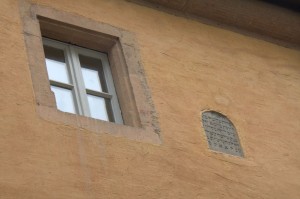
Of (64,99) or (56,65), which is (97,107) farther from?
(56,65)

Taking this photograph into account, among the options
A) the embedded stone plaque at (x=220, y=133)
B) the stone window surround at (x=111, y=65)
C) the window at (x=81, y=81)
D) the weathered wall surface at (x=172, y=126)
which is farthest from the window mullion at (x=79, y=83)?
the embedded stone plaque at (x=220, y=133)

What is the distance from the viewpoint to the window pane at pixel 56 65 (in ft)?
22.6

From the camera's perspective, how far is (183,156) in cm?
664

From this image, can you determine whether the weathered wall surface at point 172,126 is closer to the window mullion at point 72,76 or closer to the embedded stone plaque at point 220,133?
the embedded stone plaque at point 220,133

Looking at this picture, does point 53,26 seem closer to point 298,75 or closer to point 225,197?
point 225,197

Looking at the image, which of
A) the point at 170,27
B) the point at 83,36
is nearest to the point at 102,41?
the point at 83,36

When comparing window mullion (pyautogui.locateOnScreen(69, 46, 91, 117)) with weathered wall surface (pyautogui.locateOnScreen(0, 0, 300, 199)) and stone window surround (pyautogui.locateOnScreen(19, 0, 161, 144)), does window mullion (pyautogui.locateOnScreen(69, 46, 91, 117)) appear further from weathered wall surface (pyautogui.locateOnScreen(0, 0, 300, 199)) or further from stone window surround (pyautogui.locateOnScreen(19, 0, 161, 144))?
weathered wall surface (pyautogui.locateOnScreen(0, 0, 300, 199))

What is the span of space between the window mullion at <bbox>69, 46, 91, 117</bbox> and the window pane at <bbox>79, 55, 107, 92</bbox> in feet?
0.21

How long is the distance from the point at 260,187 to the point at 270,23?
2.44 m

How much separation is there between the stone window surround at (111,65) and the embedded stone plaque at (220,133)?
1.79ft

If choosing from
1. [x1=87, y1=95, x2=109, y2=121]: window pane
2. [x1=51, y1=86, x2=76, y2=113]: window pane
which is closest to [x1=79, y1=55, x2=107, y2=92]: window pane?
[x1=87, y1=95, x2=109, y2=121]: window pane

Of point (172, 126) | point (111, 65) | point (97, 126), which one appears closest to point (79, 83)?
point (111, 65)

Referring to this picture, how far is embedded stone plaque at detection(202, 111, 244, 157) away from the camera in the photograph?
23.1 ft

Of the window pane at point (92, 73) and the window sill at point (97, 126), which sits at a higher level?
the window pane at point (92, 73)
